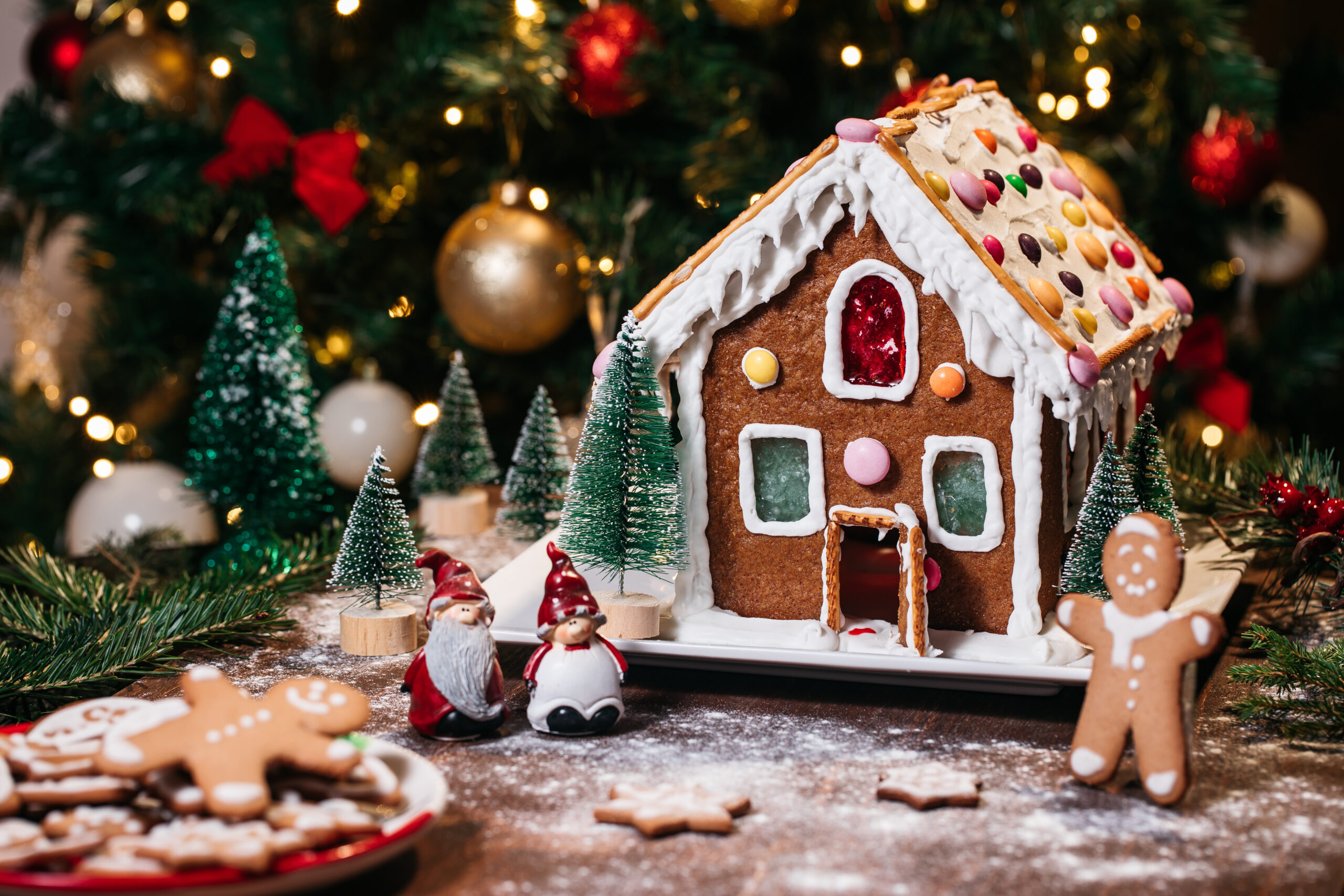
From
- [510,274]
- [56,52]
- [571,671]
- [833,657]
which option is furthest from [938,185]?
[56,52]

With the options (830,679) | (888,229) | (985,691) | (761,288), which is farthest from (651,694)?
(888,229)

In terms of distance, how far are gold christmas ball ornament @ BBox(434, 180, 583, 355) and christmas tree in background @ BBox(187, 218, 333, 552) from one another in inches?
13.6

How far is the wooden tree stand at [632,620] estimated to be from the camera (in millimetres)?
1678

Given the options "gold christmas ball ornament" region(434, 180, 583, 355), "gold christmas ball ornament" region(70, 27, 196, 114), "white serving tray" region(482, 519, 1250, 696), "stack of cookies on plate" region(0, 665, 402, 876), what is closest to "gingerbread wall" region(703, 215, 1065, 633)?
"white serving tray" region(482, 519, 1250, 696)

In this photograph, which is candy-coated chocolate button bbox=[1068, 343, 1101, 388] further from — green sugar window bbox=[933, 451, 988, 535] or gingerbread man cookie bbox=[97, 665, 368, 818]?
gingerbread man cookie bbox=[97, 665, 368, 818]

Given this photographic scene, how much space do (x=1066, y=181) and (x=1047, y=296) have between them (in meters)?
0.52

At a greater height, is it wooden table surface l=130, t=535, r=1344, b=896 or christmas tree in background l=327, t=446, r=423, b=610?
christmas tree in background l=327, t=446, r=423, b=610

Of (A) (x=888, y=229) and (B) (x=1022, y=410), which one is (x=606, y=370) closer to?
(A) (x=888, y=229)

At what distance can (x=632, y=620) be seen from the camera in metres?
1.68

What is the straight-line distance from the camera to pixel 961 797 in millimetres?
1275

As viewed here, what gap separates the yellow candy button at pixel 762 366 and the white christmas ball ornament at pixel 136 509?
1202mm

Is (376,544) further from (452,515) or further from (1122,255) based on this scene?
(1122,255)

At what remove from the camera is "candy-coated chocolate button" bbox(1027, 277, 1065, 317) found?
5.28 ft

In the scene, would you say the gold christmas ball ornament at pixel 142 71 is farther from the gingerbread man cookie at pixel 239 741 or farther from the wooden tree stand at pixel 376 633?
the gingerbread man cookie at pixel 239 741
